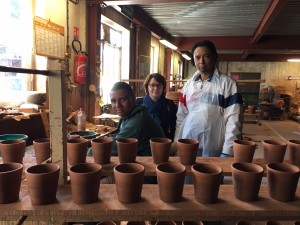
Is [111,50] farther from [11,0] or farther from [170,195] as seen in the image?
[170,195]

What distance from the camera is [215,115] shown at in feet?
6.77

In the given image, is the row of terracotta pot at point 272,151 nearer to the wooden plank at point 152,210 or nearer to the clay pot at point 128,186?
the wooden plank at point 152,210

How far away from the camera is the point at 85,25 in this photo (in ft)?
12.7

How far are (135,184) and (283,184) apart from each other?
0.52 meters

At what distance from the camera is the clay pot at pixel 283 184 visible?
935 millimetres

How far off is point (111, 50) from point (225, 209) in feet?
16.2

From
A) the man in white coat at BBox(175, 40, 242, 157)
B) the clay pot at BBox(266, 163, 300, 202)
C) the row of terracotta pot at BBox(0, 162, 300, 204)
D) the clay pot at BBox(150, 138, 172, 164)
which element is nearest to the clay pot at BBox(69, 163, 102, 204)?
the row of terracotta pot at BBox(0, 162, 300, 204)

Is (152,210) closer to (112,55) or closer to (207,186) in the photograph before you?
(207,186)

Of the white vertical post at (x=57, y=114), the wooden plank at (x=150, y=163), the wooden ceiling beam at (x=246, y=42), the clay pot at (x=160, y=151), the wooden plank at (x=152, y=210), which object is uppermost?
the wooden ceiling beam at (x=246, y=42)

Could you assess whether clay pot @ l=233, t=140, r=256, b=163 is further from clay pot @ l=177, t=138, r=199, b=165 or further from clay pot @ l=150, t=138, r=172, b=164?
clay pot @ l=150, t=138, r=172, b=164

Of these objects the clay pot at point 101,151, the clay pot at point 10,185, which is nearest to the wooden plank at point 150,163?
the clay pot at point 101,151

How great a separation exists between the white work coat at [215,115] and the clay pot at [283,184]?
1.01m

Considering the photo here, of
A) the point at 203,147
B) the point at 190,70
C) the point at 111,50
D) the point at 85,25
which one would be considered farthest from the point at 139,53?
the point at 190,70

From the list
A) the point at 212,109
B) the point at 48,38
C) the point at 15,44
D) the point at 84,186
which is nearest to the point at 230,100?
the point at 212,109
